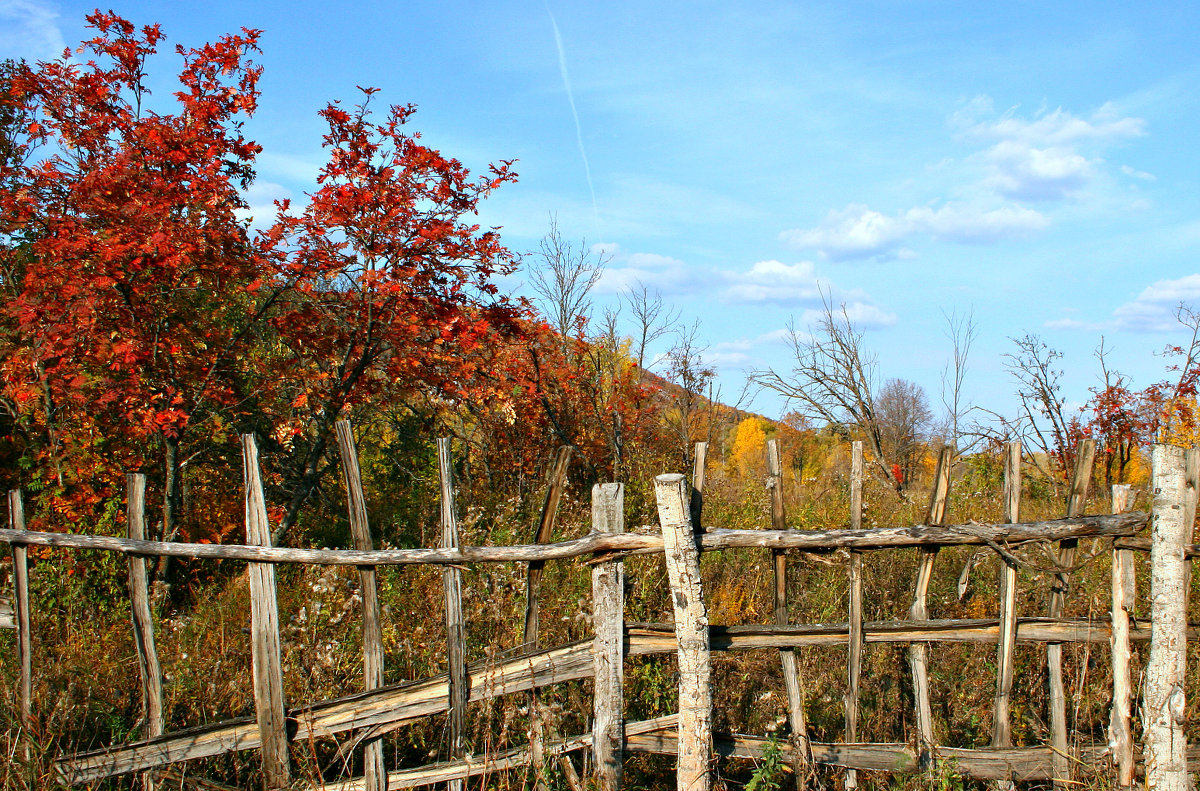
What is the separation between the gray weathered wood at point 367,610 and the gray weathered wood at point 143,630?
101 cm

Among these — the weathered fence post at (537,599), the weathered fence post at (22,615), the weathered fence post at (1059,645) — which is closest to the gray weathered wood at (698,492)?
the weathered fence post at (537,599)

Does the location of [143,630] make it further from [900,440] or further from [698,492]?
[900,440]

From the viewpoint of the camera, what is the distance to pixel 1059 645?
10.9ft

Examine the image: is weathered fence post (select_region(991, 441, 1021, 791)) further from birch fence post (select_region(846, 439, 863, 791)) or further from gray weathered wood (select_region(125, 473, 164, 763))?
gray weathered wood (select_region(125, 473, 164, 763))

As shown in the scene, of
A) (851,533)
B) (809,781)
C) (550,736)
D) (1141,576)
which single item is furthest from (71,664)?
(1141,576)

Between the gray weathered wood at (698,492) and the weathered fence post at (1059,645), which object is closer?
the gray weathered wood at (698,492)

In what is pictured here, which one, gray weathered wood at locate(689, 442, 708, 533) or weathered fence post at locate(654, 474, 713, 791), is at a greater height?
gray weathered wood at locate(689, 442, 708, 533)

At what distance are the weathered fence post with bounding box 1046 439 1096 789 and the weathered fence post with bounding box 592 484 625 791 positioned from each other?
192 centimetres

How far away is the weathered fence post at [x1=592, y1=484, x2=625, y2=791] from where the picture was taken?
3021 millimetres

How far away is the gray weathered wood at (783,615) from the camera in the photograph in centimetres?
317

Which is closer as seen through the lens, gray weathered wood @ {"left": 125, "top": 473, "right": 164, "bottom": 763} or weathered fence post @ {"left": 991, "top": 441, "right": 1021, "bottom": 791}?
weathered fence post @ {"left": 991, "top": 441, "right": 1021, "bottom": 791}

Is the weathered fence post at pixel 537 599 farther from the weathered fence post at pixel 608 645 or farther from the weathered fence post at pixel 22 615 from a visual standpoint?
the weathered fence post at pixel 22 615

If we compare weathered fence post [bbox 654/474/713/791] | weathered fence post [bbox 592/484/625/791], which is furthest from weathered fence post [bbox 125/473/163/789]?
weathered fence post [bbox 654/474/713/791]

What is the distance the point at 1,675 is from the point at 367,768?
246 centimetres
